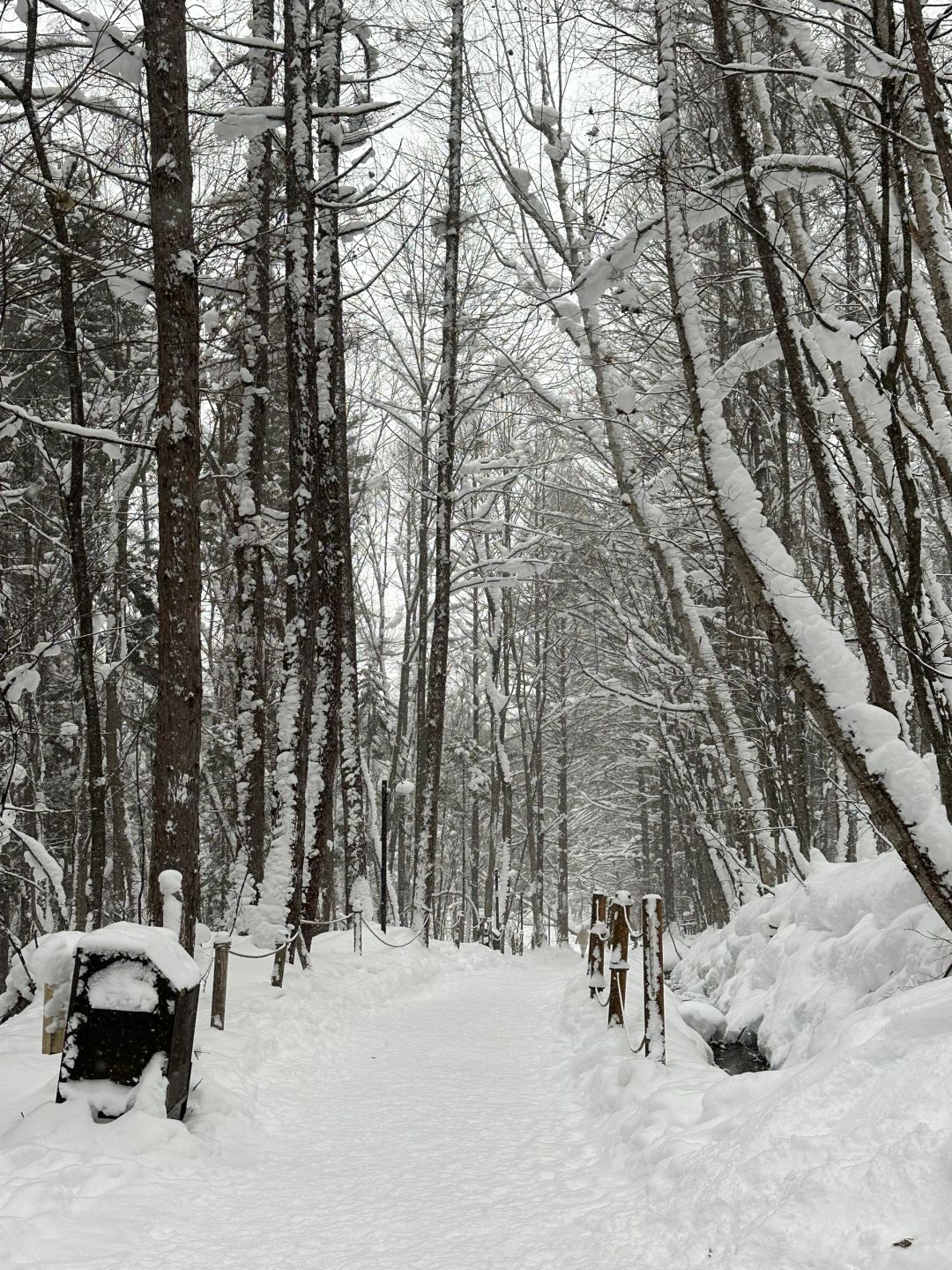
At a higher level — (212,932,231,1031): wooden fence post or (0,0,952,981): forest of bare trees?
(0,0,952,981): forest of bare trees

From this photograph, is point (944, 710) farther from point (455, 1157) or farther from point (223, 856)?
point (223, 856)

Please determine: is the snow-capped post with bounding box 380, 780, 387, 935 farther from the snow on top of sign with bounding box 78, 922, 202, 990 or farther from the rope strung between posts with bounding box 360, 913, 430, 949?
the snow on top of sign with bounding box 78, 922, 202, 990

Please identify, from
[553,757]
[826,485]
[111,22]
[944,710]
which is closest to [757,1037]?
[944,710]

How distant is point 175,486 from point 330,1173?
4.62 metres

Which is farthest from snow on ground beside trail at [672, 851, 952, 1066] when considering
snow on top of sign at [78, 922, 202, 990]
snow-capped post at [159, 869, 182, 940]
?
snow-capped post at [159, 869, 182, 940]

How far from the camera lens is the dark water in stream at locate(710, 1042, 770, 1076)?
6820 millimetres

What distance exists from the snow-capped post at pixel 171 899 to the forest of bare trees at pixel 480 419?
54 centimetres

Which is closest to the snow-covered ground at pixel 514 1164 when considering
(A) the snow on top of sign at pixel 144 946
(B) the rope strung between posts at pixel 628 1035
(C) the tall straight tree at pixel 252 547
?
(B) the rope strung between posts at pixel 628 1035

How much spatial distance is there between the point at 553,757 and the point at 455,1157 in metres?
28.6

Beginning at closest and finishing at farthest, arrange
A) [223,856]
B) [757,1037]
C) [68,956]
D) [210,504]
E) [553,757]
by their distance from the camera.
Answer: [68,956]
[757,1037]
[210,504]
[223,856]
[553,757]

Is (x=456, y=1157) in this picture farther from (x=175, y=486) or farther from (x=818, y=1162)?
(x=175, y=486)

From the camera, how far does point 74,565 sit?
8.69 m

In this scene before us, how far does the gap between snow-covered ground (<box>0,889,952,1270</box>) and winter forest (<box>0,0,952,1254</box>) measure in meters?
0.22

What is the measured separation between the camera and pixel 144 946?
441 cm
